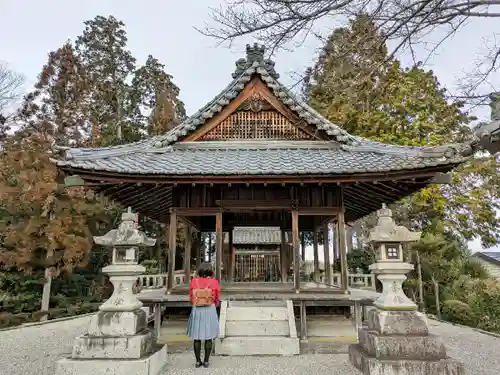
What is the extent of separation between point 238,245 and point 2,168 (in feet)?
38.0

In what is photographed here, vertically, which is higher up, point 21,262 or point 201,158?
point 201,158

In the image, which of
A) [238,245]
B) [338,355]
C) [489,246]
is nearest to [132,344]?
[338,355]

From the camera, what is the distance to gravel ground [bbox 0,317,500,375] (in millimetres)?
5445

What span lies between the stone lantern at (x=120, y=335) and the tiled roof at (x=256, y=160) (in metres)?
1.88

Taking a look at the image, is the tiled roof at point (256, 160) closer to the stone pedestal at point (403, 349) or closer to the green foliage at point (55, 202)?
the stone pedestal at point (403, 349)

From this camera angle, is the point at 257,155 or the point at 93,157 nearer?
the point at 93,157

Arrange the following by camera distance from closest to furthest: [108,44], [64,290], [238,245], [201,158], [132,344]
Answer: [132,344] → [201,158] → [238,245] → [64,290] → [108,44]

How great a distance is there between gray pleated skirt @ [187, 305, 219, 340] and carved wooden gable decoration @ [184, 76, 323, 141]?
16.7 feet

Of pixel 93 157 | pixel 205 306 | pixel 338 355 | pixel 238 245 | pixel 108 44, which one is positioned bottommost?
pixel 338 355

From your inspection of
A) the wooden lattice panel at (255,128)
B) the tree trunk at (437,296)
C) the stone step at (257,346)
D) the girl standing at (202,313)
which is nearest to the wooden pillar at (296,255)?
the stone step at (257,346)

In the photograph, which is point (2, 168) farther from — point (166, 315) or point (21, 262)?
point (166, 315)

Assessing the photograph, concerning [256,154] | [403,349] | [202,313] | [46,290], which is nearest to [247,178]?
[256,154]

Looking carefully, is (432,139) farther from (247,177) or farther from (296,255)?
(247,177)

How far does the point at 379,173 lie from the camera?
22.7 feet
